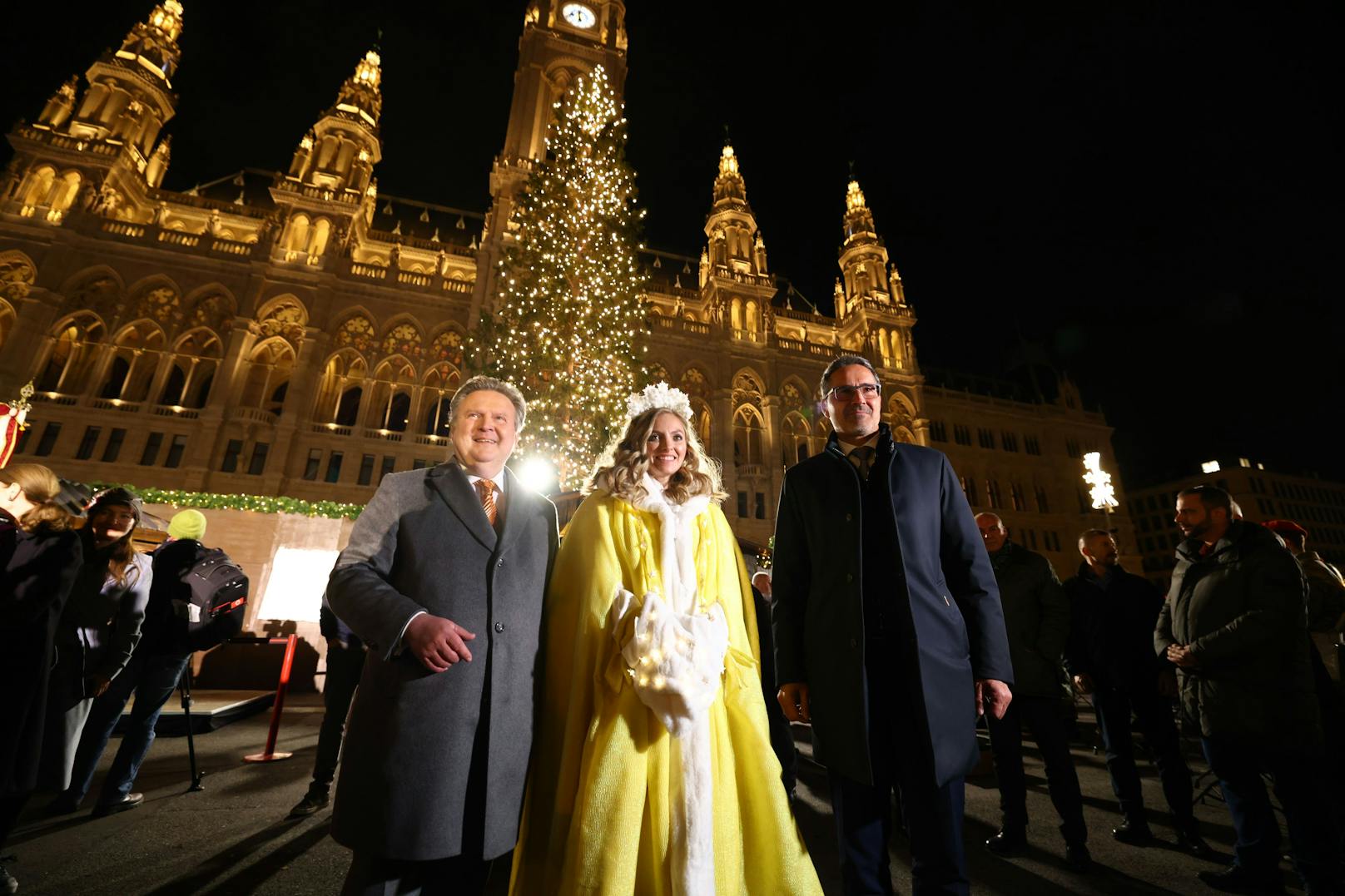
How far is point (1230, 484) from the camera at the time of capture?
53.6m

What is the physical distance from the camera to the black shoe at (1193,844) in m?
2.97

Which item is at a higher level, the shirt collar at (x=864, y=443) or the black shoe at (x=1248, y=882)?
the shirt collar at (x=864, y=443)

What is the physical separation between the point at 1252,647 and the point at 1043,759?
120 cm

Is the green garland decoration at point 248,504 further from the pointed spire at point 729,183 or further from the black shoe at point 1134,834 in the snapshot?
the pointed spire at point 729,183

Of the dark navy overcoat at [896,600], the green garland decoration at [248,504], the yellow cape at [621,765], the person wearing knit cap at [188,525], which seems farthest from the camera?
the green garland decoration at [248,504]

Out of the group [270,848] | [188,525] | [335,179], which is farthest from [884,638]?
[335,179]

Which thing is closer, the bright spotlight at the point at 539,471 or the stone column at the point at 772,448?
the bright spotlight at the point at 539,471

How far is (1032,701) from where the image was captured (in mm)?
3350

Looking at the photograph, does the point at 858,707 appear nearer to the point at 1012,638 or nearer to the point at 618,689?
the point at 618,689

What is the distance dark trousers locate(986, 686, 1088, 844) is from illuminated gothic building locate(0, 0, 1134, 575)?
17644 millimetres

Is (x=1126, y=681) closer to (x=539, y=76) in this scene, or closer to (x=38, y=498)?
(x=38, y=498)

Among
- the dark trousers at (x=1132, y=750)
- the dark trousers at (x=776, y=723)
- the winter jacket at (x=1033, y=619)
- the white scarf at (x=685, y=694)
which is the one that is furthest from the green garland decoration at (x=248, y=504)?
the dark trousers at (x=1132, y=750)

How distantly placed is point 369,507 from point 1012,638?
3791mm

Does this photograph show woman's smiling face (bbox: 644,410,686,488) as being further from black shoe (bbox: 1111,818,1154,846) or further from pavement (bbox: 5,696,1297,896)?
black shoe (bbox: 1111,818,1154,846)
